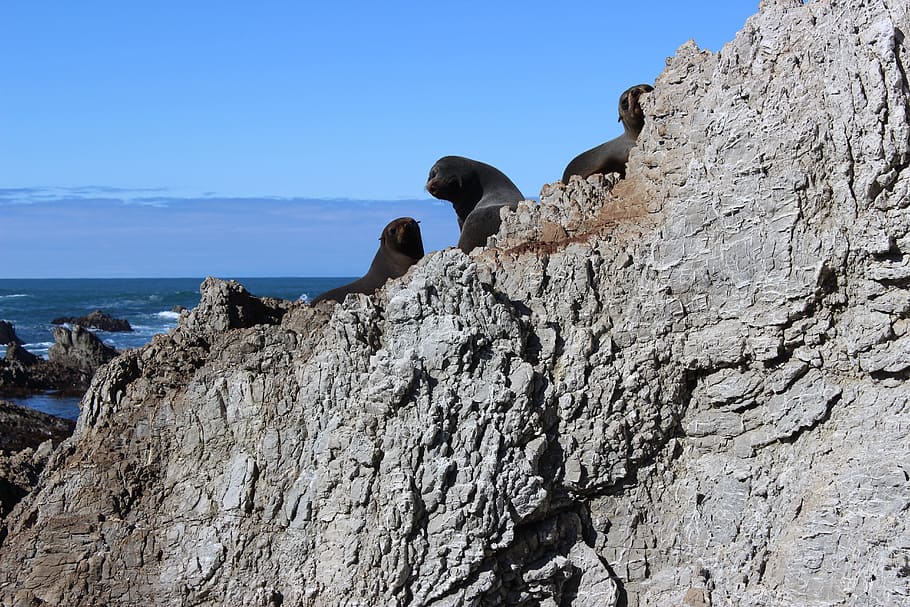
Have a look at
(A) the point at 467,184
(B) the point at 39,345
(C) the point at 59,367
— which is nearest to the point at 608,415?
(A) the point at 467,184

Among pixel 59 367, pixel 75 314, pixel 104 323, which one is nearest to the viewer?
pixel 59 367

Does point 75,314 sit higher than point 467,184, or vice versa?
point 467,184

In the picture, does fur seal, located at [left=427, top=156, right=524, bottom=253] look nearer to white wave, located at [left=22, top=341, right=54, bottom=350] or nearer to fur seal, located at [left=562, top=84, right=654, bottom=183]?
fur seal, located at [left=562, top=84, right=654, bottom=183]

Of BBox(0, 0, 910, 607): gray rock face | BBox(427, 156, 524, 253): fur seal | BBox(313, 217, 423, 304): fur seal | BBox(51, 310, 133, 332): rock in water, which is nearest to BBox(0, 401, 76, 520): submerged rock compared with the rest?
BBox(0, 0, 910, 607): gray rock face

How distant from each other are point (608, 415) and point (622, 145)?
3.09 meters

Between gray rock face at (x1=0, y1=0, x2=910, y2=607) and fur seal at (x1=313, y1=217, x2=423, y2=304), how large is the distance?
2.11m

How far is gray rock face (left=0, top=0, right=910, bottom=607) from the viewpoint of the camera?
504 centimetres

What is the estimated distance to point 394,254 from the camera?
313 inches

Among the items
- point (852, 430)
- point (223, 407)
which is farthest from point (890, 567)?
point (223, 407)

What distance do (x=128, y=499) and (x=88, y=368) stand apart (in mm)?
21080

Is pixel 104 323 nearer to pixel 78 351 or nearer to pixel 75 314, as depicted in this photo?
pixel 75 314

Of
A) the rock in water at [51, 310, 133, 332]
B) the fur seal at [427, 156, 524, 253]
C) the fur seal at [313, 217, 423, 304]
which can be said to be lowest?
the rock in water at [51, 310, 133, 332]

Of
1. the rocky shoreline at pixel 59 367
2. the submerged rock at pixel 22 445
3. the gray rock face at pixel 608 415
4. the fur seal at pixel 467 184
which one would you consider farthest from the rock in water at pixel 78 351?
the gray rock face at pixel 608 415

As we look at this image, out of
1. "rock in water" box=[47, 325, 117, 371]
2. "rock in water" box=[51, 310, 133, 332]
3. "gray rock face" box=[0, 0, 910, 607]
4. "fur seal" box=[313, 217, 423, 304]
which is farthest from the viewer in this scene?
"rock in water" box=[51, 310, 133, 332]
